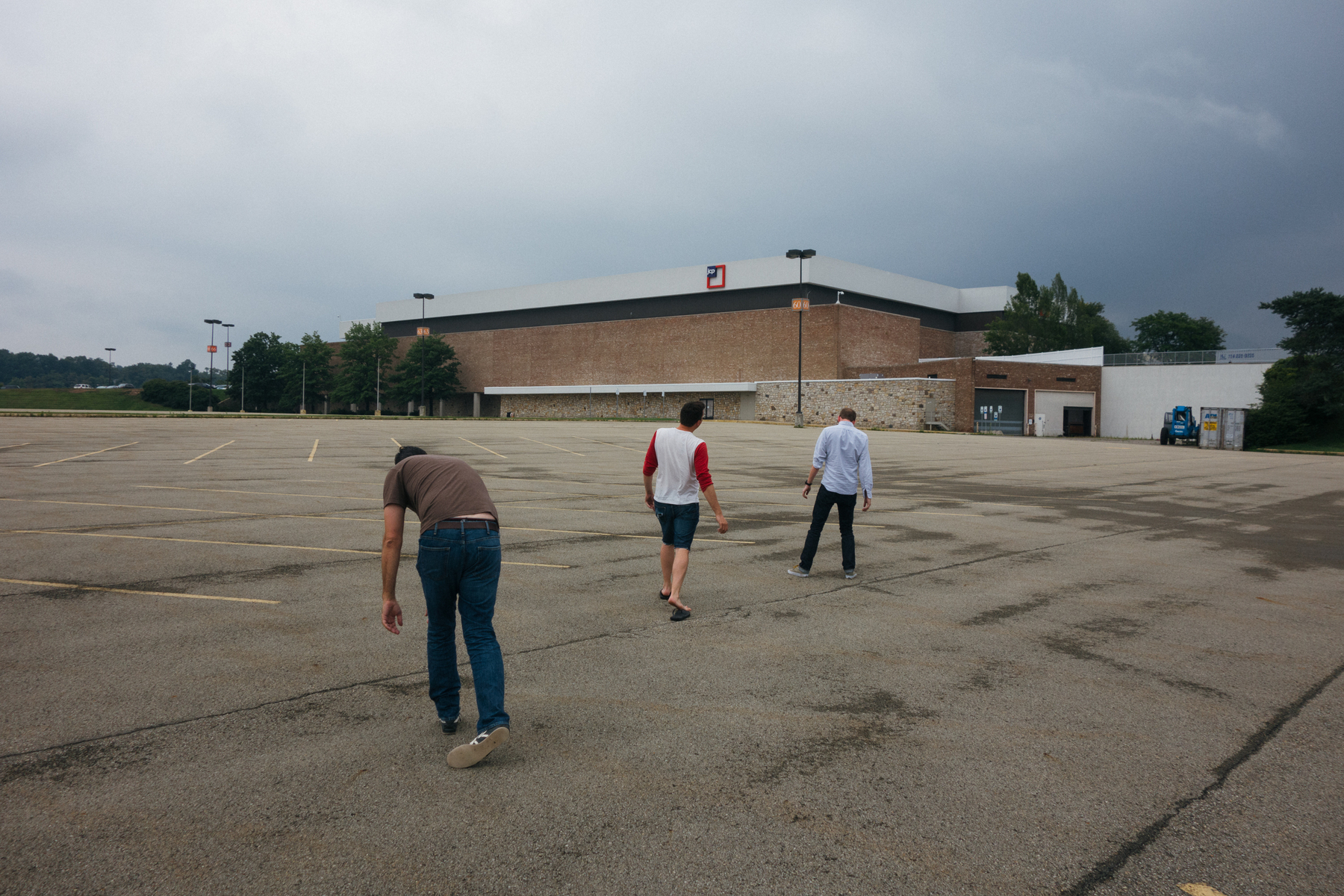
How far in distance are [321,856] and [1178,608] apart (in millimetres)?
7584

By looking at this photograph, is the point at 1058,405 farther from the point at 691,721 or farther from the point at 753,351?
the point at 691,721

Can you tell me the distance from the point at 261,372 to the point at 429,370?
32008mm

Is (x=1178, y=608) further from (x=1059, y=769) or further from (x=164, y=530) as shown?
(x=164, y=530)

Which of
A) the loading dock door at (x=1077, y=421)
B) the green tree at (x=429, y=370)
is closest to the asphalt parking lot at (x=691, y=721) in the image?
the loading dock door at (x=1077, y=421)

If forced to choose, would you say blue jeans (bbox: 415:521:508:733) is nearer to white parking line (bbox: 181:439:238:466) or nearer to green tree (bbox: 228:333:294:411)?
white parking line (bbox: 181:439:238:466)

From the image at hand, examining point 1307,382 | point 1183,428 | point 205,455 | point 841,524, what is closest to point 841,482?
point 841,524

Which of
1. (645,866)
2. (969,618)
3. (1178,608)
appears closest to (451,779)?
(645,866)

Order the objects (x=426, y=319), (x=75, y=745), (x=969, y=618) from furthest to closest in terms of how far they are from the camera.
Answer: (x=426, y=319) → (x=969, y=618) → (x=75, y=745)

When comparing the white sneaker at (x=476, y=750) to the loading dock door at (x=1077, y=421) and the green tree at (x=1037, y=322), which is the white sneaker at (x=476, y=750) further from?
the green tree at (x=1037, y=322)

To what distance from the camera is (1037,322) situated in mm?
68812

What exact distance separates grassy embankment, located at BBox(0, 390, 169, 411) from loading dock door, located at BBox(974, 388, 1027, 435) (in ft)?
277

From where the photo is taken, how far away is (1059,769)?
400 cm

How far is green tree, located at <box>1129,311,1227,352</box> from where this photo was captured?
323 ft

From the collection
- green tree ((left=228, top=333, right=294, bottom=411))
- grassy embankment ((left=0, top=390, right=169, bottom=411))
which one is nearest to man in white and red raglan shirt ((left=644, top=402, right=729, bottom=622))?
grassy embankment ((left=0, top=390, right=169, bottom=411))
